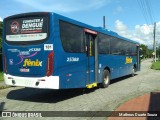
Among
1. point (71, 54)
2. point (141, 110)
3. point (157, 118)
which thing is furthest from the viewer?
point (71, 54)

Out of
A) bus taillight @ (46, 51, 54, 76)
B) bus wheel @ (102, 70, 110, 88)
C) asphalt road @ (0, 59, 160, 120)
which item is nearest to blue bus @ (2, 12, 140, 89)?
bus taillight @ (46, 51, 54, 76)

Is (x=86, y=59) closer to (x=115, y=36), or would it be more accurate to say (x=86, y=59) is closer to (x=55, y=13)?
(x=55, y=13)

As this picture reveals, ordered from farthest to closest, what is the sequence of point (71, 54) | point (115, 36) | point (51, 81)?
point (115, 36)
point (71, 54)
point (51, 81)

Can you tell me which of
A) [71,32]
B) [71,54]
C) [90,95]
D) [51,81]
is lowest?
[90,95]

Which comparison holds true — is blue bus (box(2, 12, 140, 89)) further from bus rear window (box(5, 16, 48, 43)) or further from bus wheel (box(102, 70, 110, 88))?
bus wheel (box(102, 70, 110, 88))

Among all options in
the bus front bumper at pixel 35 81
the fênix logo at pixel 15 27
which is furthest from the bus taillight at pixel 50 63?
the fênix logo at pixel 15 27

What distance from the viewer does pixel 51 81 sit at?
420 inches

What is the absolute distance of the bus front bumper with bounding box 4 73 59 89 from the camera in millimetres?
10664

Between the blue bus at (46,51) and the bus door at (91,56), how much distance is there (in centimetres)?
2

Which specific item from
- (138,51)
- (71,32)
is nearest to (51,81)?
(71,32)

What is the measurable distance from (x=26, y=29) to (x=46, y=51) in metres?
1.25

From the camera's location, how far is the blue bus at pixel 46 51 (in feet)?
35.2

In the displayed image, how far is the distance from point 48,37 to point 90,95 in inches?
148

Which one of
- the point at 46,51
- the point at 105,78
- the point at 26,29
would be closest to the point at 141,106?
the point at 46,51
